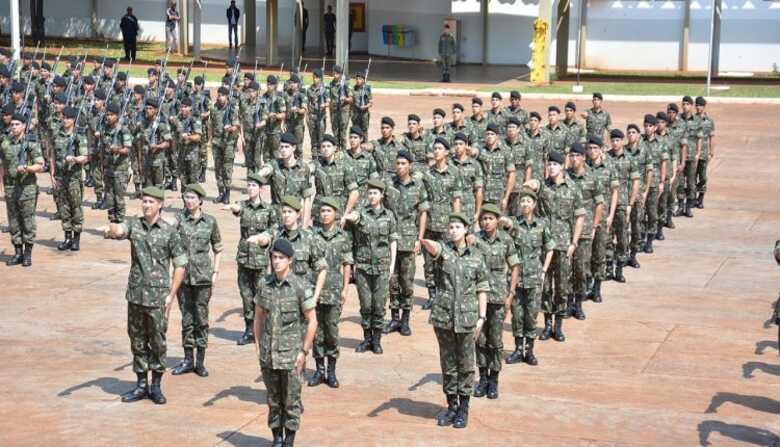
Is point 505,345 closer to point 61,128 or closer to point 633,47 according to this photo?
point 61,128

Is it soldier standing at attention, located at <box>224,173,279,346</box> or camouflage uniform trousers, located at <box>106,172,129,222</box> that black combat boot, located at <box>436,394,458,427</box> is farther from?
camouflage uniform trousers, located at <box>106,172,129,222</box>

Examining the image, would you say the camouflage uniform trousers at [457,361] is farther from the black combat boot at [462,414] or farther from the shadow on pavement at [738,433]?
the shadow on pavement at [738,433]

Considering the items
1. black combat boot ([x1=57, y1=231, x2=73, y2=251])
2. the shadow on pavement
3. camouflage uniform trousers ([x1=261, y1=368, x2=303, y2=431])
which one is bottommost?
the shadow on pavement

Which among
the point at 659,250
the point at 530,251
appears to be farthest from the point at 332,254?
the point at 659,250

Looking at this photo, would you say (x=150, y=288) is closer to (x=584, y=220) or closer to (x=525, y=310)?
(x=525, y=310)

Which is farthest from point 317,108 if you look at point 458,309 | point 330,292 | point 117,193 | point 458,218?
point 458,309

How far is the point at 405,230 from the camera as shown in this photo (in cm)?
1376

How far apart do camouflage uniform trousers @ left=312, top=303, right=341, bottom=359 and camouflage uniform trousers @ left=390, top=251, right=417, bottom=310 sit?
81.5 inches

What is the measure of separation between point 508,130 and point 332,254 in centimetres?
672

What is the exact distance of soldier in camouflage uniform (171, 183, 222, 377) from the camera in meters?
11.8

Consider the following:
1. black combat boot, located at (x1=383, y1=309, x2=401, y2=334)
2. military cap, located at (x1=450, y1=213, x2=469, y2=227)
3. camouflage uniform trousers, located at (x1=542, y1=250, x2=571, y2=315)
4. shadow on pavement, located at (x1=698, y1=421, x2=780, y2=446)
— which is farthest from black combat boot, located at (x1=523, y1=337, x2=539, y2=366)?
military cap, located at (x1=450, y1=213, x2=469, y2=227)

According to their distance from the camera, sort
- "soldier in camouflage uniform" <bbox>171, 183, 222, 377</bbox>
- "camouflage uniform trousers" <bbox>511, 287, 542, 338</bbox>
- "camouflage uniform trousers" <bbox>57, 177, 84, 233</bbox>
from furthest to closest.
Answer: "camouflage uniform trousers" <bbox>57, 177, 84, 233</bbox>, "camouflage uniform trousers" <bbox>511, 287, 542, 338</bbox>, "soldier in camouflage uniform" <bbox>171, 183, 222, 377</bbox>

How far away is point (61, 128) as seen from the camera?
17.8 m

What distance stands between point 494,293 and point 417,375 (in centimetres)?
132
